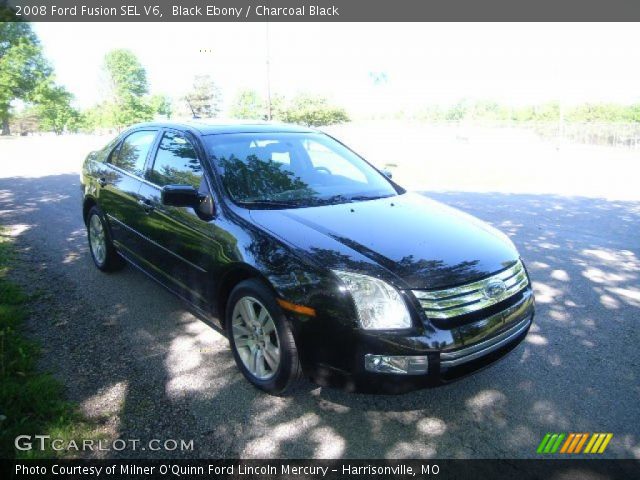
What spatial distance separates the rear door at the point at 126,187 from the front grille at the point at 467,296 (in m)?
2.75

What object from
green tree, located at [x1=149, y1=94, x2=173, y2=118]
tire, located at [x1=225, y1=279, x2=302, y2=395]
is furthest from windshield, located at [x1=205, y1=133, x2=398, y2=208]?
green tree, located at [x1=149, y1=94, x2=173, y2=118]

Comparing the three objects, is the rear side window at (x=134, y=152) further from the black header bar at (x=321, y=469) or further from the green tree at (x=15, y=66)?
the green tree at (x=15, y=66)

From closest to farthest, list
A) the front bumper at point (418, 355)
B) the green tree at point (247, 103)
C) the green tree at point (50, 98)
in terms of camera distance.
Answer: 1. the front bumper at point (418, 355)
2. the green tree at point (50, 98)
3. the green tree at point (247, 103)

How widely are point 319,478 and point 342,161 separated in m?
2.84

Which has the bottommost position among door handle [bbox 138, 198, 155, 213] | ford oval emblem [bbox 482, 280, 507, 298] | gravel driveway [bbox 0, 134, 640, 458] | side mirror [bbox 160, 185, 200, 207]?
gravel driveway [bbox 0, 134, 640, 458]

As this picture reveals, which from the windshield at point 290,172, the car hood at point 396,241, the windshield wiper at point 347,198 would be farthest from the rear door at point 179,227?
the windshield wiper at point 347,198

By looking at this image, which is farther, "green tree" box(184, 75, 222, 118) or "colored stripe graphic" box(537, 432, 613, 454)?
"green tree" box(184, 75, 222, 118)

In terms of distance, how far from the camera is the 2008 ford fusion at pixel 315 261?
2.53 metres

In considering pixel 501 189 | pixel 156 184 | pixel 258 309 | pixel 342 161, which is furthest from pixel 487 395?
pixel 501 189

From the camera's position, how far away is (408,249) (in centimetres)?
284

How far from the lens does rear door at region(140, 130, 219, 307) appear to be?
3.32 m

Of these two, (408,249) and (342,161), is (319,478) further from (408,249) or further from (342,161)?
(342,161)

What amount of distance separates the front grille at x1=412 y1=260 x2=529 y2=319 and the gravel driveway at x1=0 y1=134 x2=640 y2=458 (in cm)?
72

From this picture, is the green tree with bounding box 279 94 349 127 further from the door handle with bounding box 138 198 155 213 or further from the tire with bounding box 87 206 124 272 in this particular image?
the door handle with bounding box 138 198 155 213
